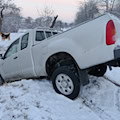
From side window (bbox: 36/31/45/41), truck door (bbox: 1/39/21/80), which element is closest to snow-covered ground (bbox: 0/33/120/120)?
truck door (bbox: 1/39/21/80)

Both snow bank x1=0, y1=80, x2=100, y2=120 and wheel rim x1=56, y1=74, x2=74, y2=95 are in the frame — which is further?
wheel rim x1=56, y1=74, x2=74, y2=95

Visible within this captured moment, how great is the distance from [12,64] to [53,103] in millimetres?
2375

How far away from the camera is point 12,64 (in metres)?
5.61

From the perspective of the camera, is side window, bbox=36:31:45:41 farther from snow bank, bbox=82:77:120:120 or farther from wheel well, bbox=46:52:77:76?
snow bank, bbox=82:77:120:120

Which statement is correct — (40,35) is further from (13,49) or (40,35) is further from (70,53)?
(70,53)

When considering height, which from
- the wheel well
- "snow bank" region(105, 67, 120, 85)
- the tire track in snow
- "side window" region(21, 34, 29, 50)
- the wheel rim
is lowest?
the tire track in snow

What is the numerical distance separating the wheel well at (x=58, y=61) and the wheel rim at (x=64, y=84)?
40 cm

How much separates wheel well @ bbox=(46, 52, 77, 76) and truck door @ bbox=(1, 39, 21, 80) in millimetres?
1160

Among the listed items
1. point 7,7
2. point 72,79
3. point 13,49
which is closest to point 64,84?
point 72,79

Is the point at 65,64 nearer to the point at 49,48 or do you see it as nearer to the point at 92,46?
the point at 49,48

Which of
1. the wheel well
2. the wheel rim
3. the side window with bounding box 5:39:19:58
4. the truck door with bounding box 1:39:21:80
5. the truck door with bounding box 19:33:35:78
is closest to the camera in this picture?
the wheel rim

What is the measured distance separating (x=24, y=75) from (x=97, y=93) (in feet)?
7.26

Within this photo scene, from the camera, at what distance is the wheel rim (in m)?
4.09

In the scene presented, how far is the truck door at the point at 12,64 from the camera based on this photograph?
5438 mm
